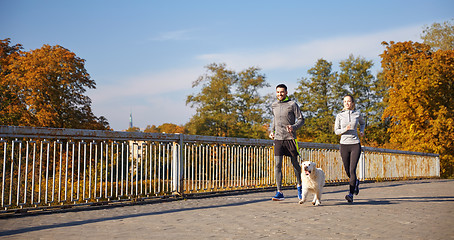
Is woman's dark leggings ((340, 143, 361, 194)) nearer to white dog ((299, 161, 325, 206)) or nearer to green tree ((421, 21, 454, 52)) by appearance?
white dog ((299, 161, 325, 206))

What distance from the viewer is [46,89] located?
3422 cm

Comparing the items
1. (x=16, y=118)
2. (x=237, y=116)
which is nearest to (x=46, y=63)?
(x=16, y=118)

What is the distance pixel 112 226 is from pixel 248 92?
47855mm

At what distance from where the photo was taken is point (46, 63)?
3544 cm

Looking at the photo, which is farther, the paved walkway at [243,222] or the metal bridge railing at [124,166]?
the metal bridge railing at [124,166]

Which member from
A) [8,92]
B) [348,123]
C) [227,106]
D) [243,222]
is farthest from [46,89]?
[243,222]

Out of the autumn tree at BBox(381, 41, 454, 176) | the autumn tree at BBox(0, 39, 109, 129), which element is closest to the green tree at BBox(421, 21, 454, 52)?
the autumn tree at BBox(381, 41, 454, 176)

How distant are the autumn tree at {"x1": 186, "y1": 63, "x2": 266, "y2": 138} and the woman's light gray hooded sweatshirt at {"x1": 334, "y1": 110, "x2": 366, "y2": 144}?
4017 cm

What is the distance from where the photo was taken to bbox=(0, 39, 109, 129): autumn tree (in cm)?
3266

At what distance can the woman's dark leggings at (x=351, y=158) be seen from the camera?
28.7 ft

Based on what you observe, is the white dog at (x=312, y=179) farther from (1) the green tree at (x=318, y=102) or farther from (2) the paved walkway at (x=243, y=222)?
(1) the green tree at (x=318, y=102)

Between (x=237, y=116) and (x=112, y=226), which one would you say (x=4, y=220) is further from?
(x=237, y=116)

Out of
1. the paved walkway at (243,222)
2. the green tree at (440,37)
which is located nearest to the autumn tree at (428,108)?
the green tree at (440,37)

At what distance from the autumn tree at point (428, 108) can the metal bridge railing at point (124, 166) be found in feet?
80.8
